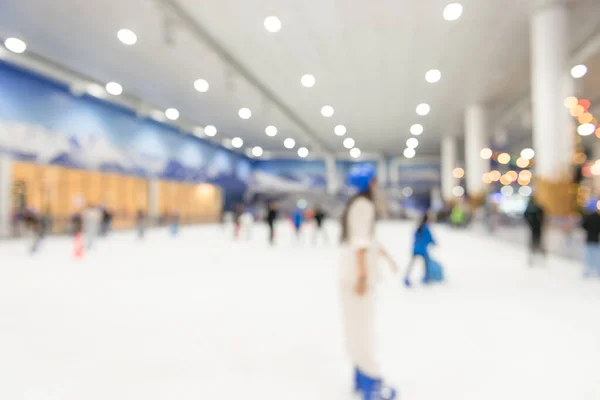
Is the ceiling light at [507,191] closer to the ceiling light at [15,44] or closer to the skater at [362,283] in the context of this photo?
the ceiling light at [15,44]

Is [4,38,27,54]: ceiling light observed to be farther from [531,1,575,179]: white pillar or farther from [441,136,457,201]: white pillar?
[441,136,457,201]: white pillar

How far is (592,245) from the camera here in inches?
269

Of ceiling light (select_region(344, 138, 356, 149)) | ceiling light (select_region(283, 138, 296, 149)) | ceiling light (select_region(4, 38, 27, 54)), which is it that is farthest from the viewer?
ceiling light (select_region(344, 138, 356, 149))

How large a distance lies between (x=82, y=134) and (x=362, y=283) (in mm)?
20330

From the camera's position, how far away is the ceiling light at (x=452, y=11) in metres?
10.2

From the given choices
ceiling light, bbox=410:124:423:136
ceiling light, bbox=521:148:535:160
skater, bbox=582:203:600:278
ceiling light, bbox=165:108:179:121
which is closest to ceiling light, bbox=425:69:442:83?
ceiling light, bbox=410:124:423:136

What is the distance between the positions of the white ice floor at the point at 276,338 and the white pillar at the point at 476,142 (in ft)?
53.7

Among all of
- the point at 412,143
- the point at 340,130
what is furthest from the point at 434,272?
the point at 412,143

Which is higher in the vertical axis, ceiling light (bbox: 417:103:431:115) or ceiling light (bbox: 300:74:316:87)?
ceiling light (bbox: 417:103:431:115)

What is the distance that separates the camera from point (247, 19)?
11281 mm

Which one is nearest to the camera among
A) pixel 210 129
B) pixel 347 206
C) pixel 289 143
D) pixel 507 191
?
pixel 347 206

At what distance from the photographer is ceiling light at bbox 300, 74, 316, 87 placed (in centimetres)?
1605

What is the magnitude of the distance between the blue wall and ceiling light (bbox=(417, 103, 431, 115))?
15.5 m

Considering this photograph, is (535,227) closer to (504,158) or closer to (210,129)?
(210,129)
